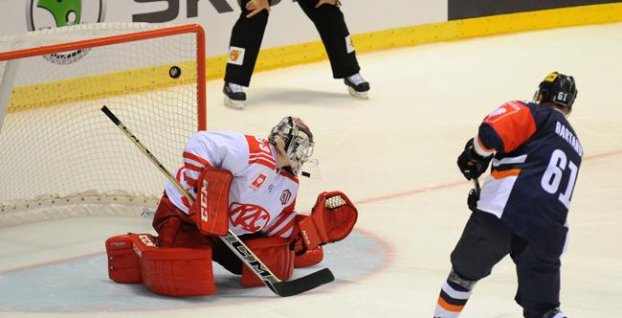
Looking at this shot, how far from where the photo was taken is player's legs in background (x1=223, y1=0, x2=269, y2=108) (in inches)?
278

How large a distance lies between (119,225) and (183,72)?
29.3 inches

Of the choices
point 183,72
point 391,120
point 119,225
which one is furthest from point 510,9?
point 119,225

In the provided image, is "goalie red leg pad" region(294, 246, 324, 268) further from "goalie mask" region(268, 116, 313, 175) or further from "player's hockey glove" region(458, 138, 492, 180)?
"player's hockey glove" region(458, 138, 492, 180)

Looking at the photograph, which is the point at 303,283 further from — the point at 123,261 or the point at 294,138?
the point at 123,261

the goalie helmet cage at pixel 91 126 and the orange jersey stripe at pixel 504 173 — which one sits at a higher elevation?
the orange jersey stripe at pixel 504 173

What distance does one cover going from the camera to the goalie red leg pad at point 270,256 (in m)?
4.41

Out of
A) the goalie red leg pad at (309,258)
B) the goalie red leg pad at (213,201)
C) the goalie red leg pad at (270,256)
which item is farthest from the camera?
the goalie red leg pad at (309,258)

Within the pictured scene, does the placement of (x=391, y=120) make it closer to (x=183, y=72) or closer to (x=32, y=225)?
(x=183, y=72)

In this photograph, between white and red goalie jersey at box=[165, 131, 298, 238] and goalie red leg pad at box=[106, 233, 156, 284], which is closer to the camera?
white and red goalie jersey at box=[165, 131, 298, 238]

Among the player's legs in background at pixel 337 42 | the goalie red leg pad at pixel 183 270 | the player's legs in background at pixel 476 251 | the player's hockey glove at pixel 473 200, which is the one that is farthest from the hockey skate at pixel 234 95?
the player's legs in background at pixel 476 251

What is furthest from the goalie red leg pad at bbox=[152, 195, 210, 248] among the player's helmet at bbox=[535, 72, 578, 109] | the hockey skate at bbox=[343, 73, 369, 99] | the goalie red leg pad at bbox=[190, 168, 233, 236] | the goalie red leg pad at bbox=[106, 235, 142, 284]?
the hockey skate at bbox=[343, 73, 369, 99]

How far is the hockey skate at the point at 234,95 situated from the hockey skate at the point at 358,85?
2.05ft

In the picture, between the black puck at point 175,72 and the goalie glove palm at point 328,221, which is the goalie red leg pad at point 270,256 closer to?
the goalie glove palm at point 328,221

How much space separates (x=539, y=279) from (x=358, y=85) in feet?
12.3
